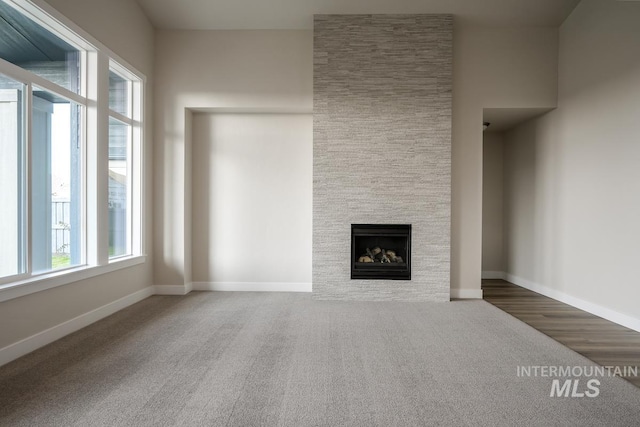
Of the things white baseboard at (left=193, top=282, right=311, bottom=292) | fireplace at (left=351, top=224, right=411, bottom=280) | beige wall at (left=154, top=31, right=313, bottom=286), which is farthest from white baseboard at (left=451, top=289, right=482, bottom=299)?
beige wall at (left=154, top=31, right=313, bottom=286)

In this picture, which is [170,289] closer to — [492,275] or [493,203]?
[492,275]

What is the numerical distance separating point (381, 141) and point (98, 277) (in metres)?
3.35

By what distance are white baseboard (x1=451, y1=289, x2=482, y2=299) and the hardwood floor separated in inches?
5.0

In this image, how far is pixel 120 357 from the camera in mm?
2900

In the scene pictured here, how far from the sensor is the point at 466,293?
5.07 metres

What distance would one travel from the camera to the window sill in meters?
2.84

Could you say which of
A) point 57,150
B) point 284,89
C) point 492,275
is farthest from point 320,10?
point 492,275

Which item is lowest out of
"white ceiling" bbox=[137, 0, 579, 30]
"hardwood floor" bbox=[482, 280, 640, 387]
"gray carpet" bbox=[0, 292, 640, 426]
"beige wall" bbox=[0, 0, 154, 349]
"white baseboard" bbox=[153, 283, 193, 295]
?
"hardwood floor" bbox=[482, 280, 640, 387]

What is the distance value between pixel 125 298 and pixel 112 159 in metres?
1.50

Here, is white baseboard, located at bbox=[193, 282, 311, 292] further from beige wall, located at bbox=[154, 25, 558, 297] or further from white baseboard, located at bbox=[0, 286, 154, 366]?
white baseboard, located at bbox=[0, 286, 154, 366]

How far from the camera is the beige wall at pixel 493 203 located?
6.54 m

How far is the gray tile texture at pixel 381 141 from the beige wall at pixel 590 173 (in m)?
1.38

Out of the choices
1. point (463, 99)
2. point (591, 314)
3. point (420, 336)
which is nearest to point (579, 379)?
point (420, 336)

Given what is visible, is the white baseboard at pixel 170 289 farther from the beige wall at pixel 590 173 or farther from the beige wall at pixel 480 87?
the beige wall at pixel 590 173
